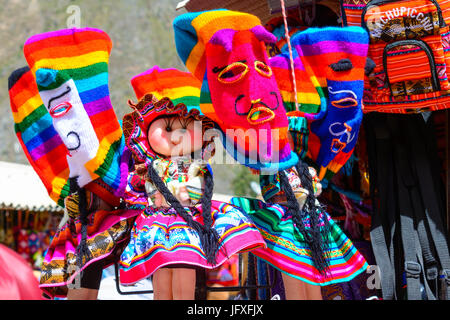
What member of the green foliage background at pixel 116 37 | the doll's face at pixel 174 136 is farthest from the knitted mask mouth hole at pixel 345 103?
the green foliage background at pixel 116 37

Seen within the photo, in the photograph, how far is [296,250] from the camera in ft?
5.82

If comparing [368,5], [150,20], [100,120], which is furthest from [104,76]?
[150,20]

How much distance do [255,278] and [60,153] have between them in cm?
105

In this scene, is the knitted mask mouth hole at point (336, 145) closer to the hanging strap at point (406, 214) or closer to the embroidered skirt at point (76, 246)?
the hanging strap at point (406, 214)

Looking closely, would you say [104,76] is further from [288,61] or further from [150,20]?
[150,20]

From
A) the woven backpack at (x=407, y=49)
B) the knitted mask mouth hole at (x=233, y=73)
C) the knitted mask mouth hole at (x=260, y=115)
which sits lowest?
the knitted mask mouth hole at (x=260, y=115)

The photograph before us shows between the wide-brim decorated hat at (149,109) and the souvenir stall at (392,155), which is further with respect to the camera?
the souvenir stall at (392,155)

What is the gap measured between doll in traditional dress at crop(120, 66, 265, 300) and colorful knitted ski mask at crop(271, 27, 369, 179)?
0.36 meters

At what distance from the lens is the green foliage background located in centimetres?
2177

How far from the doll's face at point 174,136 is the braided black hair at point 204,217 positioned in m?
0.09

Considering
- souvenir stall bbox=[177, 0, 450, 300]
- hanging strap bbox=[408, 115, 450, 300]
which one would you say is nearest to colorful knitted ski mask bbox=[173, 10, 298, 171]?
souvenir stall bbox=[177, 0, 450, 300]

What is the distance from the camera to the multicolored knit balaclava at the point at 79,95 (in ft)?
5.34

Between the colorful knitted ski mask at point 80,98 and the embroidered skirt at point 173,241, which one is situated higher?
the colorful knitted ski mask at point 80,98

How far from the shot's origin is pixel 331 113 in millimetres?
1923
